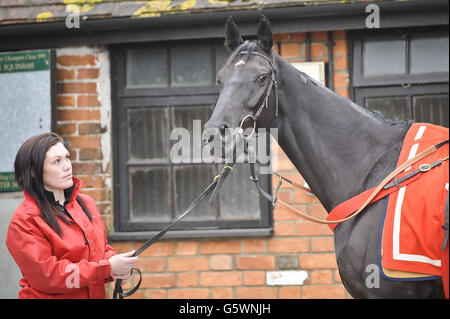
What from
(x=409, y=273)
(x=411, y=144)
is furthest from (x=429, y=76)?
(x=409, y=273)

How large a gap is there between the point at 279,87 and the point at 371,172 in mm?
659

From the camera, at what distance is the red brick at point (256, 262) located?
3.87m

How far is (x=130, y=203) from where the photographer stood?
414cm

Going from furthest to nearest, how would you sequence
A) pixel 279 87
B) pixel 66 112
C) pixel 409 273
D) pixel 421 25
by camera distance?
pixel 66 112 < pixel 421 25 < pixel 279 87 < pixel 409 273

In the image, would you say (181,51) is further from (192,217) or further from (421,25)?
(421,25)

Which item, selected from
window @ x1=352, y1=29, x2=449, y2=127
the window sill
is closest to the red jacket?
the window sill

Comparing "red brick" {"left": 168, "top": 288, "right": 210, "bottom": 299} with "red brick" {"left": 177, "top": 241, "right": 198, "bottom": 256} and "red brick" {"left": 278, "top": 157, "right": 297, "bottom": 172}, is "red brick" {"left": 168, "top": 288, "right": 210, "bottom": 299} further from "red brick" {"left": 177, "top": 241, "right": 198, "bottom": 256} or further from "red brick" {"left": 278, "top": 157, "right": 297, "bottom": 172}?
"red brick" {"left": 278, "top": 157, "right": 297, "bottom": 172}

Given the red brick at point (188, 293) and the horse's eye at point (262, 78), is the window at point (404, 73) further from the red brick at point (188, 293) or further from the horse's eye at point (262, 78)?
the red brick at point (188, 293)

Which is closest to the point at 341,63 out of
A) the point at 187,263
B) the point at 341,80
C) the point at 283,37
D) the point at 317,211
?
the point at 341,80

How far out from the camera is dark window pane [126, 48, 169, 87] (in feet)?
13.5

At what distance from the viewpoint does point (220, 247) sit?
3926 mm

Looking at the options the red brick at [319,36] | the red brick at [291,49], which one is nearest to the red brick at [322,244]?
A: the red brick at [291,49]

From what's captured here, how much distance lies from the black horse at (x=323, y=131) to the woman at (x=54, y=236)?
2.57ft

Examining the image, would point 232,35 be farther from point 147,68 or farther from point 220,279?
point 220,279
